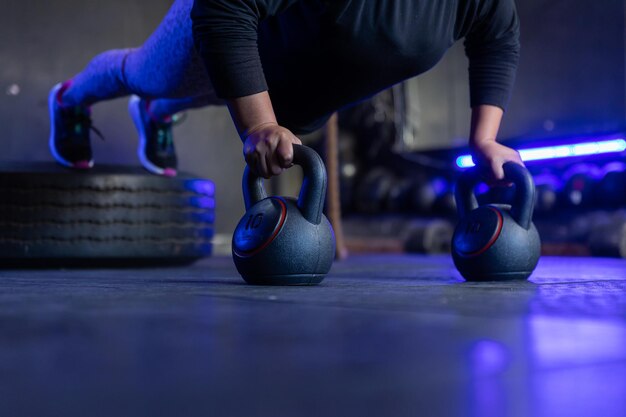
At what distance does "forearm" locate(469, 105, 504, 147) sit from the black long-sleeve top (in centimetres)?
2

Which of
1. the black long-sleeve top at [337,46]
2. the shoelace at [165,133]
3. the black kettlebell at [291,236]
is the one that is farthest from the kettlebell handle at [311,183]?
the shoelace at [165,133]

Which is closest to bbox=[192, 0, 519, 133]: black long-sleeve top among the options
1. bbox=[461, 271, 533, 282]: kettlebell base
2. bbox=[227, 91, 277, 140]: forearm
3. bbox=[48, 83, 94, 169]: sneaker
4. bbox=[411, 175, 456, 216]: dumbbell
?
bbox=[227, 91, 277, 140]: forearm

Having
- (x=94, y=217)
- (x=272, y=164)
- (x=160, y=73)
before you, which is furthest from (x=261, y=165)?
(x=94, y=217)

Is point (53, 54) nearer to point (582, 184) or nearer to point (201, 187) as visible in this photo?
point (201, 187)

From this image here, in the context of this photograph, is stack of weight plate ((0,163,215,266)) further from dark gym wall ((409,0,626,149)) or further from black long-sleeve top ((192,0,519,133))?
dark gym wall ((409,0,626,149))

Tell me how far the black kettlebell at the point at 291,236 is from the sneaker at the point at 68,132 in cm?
90

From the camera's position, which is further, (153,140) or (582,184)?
(582,184)

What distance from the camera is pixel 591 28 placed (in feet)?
8.65

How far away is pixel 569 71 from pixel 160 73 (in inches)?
77.6

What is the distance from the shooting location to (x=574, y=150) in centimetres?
273

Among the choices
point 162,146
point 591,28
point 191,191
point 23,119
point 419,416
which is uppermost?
point 591,28

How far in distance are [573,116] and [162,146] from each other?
1.68 m

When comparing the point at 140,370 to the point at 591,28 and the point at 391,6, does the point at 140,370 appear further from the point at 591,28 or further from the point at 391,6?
the point at 591,28

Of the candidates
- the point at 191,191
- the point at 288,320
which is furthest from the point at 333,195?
the point at 288,320
